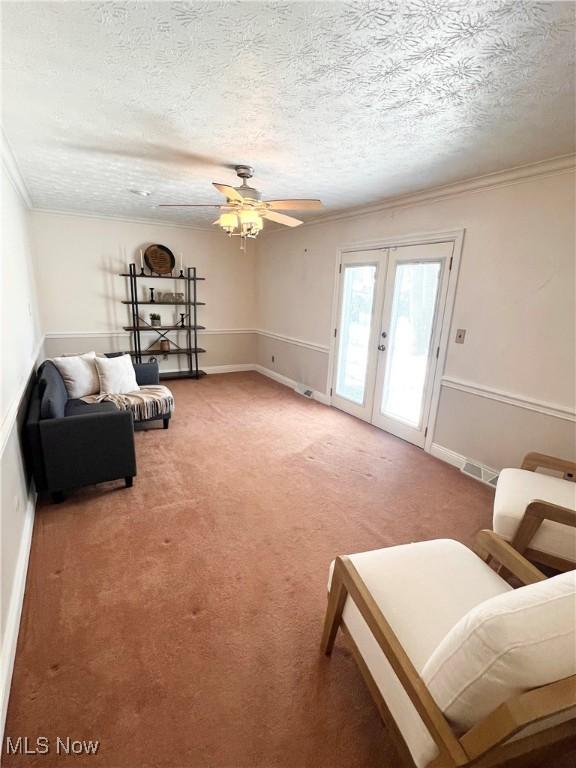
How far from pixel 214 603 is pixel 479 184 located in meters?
3.43

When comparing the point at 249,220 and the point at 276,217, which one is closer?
the point at 249,220

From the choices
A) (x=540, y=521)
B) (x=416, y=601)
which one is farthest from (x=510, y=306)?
(x=416, y=601)

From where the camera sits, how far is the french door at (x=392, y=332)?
331 centimetres

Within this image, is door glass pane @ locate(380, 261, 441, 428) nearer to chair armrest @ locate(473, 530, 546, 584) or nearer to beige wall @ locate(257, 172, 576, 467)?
beige wall @ locate(257, 172, 576, 467)

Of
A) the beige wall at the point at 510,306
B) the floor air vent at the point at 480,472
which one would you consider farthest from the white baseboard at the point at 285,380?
the floor air vent at the point at 480,472

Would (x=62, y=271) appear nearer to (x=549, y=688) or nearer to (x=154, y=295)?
(x=154, y=295)

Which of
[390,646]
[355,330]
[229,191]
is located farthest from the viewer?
[355,330]

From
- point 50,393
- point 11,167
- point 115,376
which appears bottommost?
point 115,376

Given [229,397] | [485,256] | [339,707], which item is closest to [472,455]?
[485,256]

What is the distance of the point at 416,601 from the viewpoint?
121 cm

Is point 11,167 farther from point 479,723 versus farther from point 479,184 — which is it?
point 479,723

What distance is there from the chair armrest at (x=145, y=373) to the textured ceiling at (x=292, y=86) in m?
2.04

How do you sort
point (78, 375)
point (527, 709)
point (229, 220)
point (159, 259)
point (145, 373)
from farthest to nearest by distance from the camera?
point (159, 259), point (145, 373), point (78, 375), point (229, 220), point (527, 709)

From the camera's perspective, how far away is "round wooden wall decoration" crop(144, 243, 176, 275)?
524 cm
